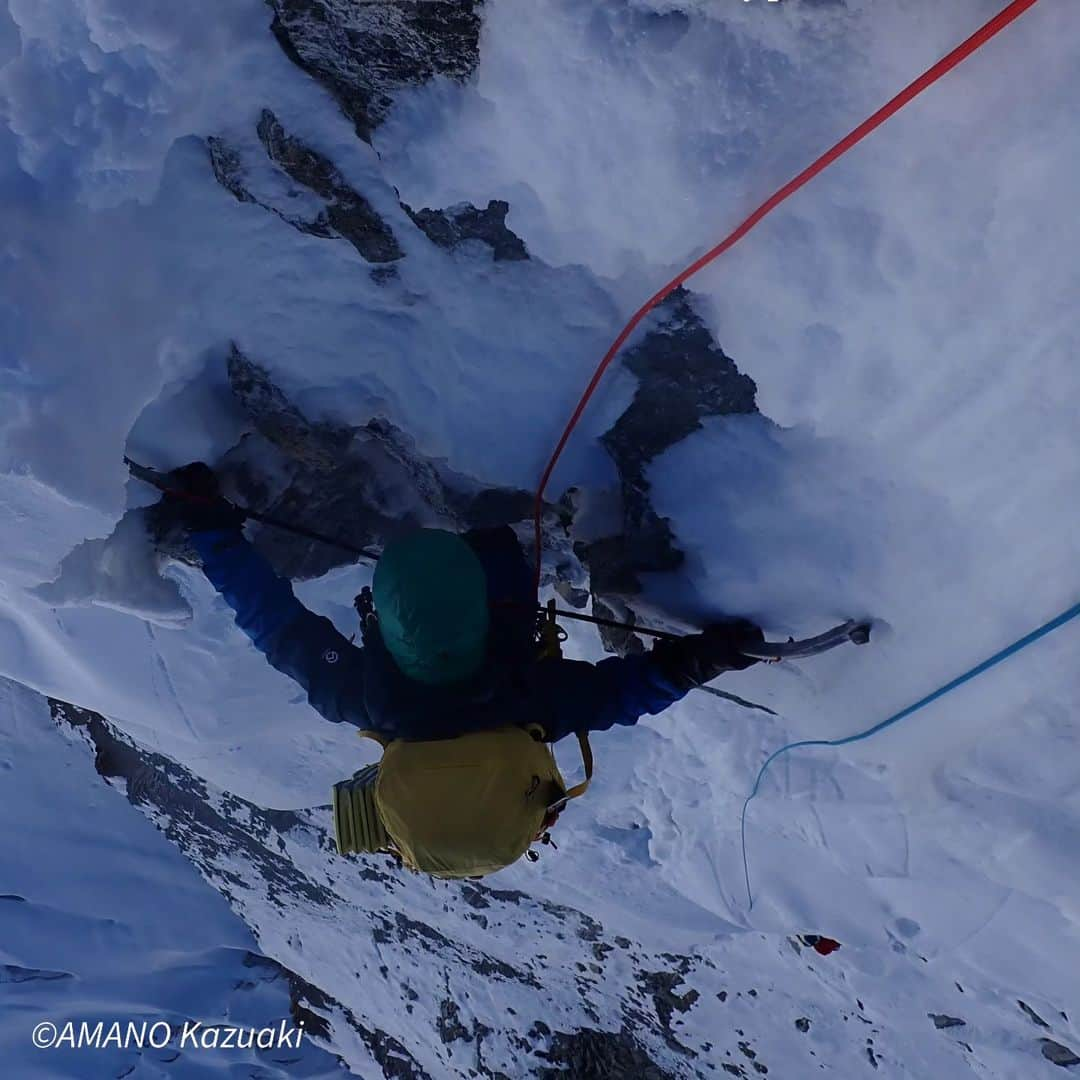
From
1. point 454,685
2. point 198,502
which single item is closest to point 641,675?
point 454,685

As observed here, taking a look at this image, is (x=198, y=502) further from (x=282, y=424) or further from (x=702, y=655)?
(x=702, y=655)

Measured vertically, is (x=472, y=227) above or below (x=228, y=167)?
below

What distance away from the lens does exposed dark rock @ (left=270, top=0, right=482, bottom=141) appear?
5.83 feet

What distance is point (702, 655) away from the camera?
213 centimetres

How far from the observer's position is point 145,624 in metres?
3.50

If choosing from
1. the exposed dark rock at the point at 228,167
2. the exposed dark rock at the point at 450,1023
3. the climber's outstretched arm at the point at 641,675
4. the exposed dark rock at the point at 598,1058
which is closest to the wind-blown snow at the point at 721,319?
the exposed dark rock at the point at 228,167

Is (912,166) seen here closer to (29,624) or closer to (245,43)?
(245,43)

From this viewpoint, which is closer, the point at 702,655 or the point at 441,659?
the point at 441,659

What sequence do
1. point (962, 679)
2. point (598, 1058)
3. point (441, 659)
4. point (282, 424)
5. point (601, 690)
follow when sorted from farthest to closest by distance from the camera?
point (598, 1058)
point (282, 424)
point (601, 690)
point (962, 679)
point (441, 659)

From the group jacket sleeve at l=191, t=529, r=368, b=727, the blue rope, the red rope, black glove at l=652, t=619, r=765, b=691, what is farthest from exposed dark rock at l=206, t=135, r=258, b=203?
the blue rope

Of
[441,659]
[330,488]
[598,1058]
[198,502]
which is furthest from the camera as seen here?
[598,1058]

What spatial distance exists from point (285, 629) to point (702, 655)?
100cm

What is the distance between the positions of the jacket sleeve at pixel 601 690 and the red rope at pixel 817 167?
45 cm

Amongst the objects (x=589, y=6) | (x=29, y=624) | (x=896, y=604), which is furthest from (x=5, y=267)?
(x=896, y=604)
